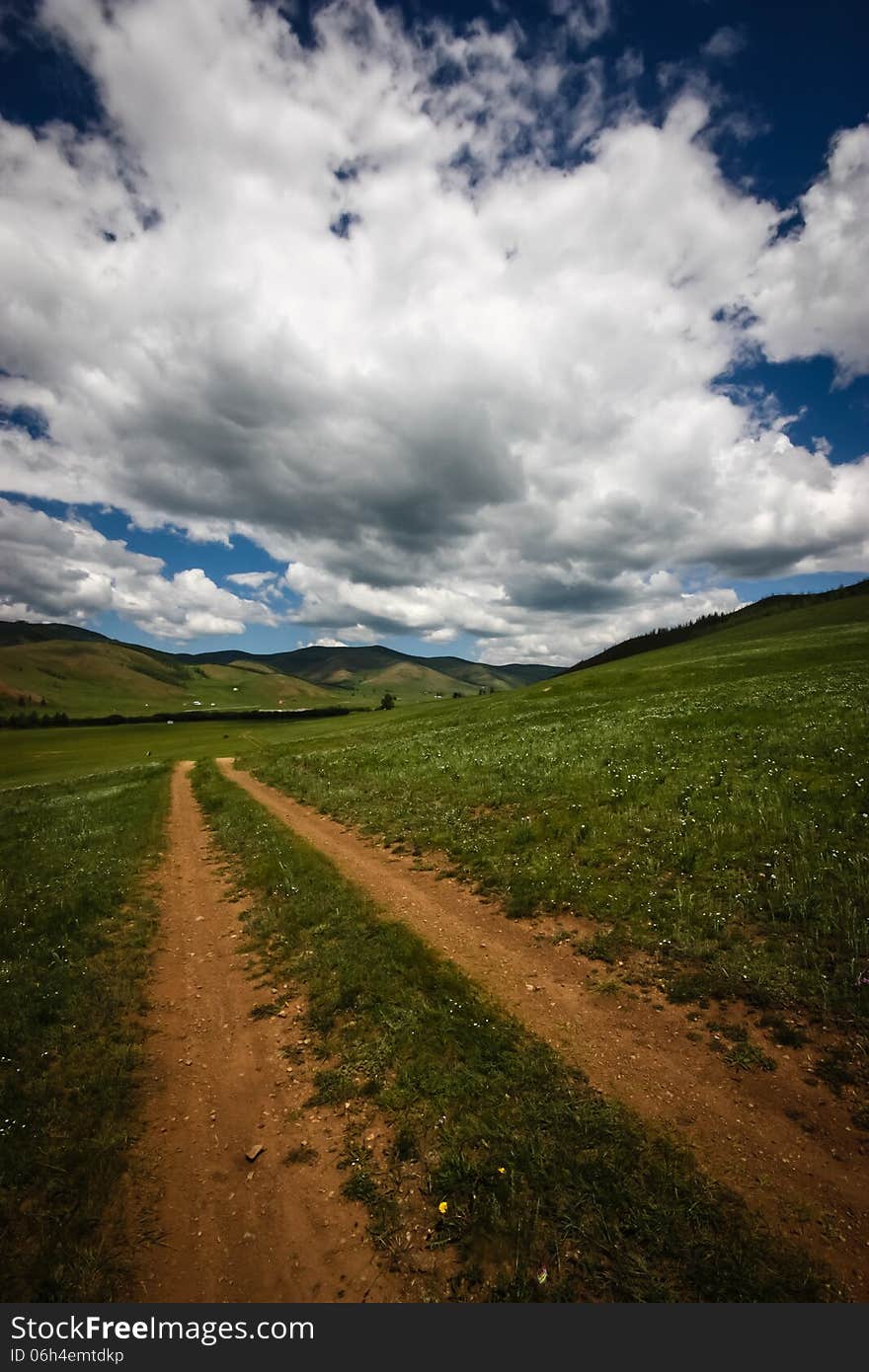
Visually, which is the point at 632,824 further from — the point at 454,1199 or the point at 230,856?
the point at 230,856

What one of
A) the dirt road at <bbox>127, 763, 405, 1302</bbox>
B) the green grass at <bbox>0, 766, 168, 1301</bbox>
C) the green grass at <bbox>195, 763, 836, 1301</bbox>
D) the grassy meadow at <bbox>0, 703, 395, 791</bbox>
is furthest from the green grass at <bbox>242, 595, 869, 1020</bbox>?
the grassy meadow at <bbox>0, 703, 395, 791</bbox>

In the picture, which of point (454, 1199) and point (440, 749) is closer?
point (454, 1199)

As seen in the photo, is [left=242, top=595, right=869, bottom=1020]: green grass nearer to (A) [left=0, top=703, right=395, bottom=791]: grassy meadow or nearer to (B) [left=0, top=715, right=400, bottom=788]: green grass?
(A) [left=0, top=703, right=395, bottom=791]: grassy meadow

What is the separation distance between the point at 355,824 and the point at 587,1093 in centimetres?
1812

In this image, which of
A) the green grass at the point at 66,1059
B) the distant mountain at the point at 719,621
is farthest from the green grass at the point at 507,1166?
the distant mountain at the point at 719,621

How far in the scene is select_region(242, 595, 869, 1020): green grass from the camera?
1138 cm

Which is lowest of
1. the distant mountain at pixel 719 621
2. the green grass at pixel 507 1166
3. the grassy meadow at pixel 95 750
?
the grassy meadow at pixel 95 750

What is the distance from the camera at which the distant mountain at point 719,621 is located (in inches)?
5623

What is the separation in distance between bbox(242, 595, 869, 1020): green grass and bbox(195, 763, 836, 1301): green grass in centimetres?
401

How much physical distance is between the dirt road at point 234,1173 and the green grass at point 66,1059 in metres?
0.46

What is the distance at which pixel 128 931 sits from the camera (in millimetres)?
14586

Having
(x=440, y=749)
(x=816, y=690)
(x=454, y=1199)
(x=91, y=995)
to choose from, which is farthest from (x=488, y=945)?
(x=816, y=690)

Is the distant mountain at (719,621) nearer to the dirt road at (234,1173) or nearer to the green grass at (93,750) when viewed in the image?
the green grass at (93,750)

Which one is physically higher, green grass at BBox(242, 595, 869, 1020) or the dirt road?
green grass at BBox(242, 595, 869, 1020)
